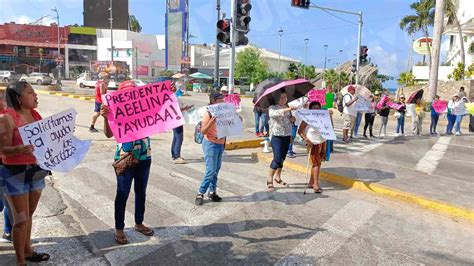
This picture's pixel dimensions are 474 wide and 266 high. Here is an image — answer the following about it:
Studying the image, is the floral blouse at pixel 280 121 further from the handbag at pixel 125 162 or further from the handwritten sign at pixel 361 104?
the handwritten sign at pixel 361 104

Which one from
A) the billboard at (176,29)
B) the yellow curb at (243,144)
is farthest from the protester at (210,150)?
the billboard at (176,29)

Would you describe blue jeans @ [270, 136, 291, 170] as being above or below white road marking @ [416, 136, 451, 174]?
above

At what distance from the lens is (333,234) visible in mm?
5270

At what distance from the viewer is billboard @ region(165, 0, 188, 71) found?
38.6 m

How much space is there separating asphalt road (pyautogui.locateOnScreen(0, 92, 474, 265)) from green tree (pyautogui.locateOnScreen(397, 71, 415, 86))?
37659 mm

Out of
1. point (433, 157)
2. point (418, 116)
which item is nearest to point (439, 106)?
point (418, 116)

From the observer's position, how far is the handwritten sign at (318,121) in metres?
6.97

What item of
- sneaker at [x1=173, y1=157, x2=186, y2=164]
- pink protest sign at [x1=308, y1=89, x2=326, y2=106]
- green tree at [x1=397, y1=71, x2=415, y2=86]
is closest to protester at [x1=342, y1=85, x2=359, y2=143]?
pink protest sign at [x1=308, y1=89, x2=326, y2=106]

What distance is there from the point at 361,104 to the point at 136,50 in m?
54.9

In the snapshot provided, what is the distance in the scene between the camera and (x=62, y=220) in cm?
547

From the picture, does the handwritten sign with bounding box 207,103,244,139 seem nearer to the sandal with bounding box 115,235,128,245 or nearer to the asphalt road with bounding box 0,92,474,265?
the asphalt road with bounding box 0,92,474,265

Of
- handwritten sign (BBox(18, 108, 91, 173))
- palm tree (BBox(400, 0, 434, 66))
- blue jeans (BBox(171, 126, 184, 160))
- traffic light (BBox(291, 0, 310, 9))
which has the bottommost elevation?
blue jeans (BBox(171, 126, 184, 160))

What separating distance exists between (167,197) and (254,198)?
56.4 inches

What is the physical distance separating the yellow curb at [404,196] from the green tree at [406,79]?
36.2 metres
